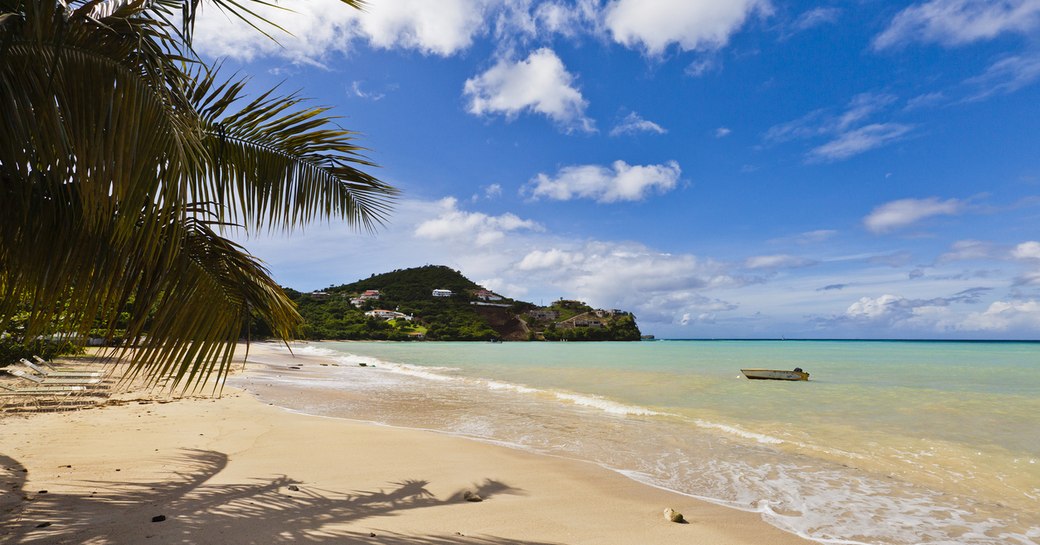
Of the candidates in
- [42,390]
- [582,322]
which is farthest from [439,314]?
[42,390]

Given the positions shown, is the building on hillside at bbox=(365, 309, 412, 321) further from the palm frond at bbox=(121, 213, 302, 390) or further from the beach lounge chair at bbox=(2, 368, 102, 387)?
the palm frond at bbox=(121, 213, 302, 390)

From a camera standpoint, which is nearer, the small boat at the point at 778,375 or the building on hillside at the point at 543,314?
the small boat at the point at 778,375

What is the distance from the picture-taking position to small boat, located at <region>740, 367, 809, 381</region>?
2280 centimetres

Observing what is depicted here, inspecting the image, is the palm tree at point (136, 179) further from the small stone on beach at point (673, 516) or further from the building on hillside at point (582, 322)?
the building on hillside at point (582, 322)

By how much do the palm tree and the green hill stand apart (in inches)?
3215

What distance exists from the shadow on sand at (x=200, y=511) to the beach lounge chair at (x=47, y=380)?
24.3 feet

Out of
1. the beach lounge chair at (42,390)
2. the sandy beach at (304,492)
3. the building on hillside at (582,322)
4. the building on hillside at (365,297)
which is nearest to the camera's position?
the sandy beach at (304,492)

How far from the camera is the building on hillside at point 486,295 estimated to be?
443 feet

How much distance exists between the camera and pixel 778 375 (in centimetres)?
2330

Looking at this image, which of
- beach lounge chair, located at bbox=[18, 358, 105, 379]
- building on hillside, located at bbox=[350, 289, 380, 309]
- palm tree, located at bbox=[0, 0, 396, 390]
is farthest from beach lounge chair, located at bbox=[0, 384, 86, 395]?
building on hillside, located at bbox=[350, 289, 380, 309]

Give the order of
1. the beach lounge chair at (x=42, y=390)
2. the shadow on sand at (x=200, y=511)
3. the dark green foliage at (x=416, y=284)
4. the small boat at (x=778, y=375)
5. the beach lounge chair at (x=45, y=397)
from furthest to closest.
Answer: the dark green foliage at (x=416, y=284) < the small boat at (x=778, y=375) < the beach lounge chair at (x=42, y=390) < the beach lounge chair at (x=45, y=397) < the shadow on sand at (x=200, y=511)

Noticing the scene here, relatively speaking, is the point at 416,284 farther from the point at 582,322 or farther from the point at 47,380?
the point at 47,380

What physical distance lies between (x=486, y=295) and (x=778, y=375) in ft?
395

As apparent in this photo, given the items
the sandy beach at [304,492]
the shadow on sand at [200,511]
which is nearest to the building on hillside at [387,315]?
the sandy beach at [304,492]
